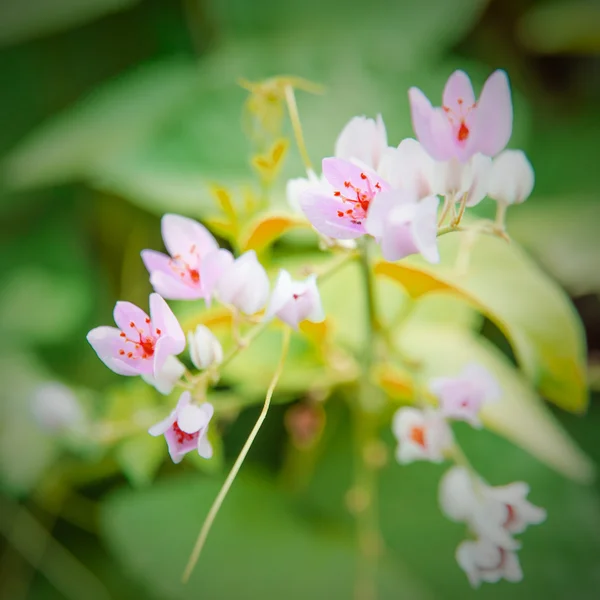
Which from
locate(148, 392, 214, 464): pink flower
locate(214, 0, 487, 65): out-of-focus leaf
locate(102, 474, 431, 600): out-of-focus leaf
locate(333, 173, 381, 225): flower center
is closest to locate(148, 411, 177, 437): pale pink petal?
locate(148, 392, 214, 464): pink flower

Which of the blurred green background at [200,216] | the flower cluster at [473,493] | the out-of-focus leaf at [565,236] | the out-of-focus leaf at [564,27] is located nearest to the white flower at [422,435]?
the flower cluster at [473,493]

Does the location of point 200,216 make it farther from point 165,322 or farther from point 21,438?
point 165,322

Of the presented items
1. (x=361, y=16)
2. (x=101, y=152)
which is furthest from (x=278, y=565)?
(x=361, y=16)

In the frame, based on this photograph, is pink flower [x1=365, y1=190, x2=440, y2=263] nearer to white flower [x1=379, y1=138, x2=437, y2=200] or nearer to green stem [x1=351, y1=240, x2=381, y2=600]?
white flower [x1=379, y1=138, x2=437, y2=200]

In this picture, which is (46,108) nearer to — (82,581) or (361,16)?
(361,16)

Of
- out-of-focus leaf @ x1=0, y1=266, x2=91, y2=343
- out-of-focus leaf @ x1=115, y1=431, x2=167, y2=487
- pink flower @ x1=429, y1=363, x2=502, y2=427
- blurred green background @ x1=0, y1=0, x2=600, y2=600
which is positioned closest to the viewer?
pink flower @ x1=429, y1=363, x2=502, y2=427

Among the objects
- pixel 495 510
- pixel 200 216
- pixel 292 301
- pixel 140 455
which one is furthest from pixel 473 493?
pixel 200 216
